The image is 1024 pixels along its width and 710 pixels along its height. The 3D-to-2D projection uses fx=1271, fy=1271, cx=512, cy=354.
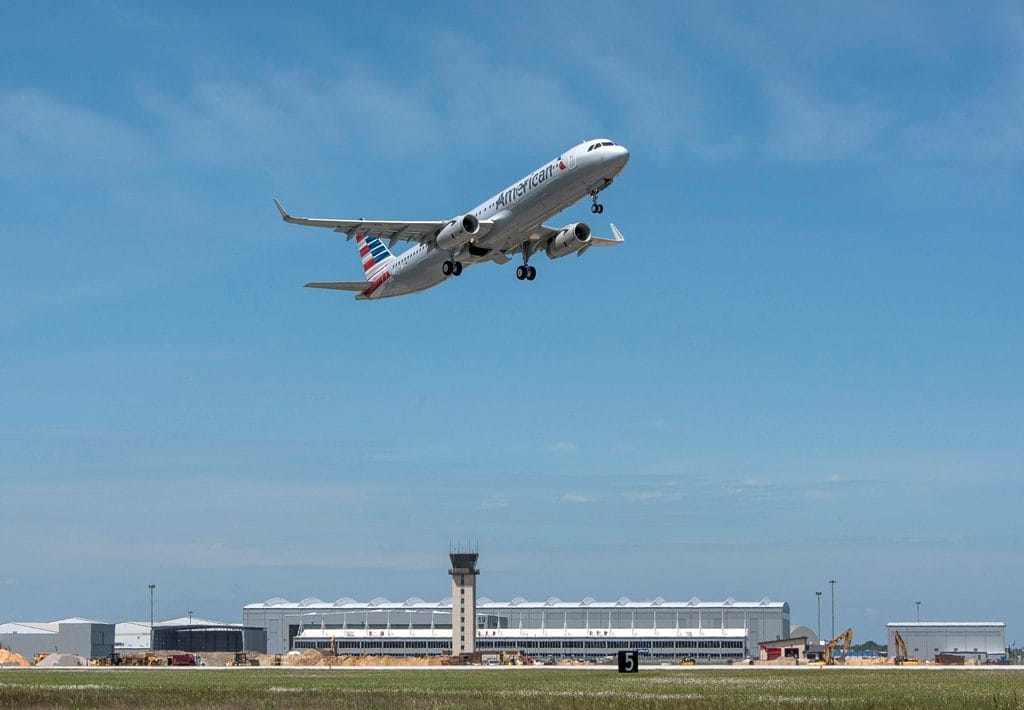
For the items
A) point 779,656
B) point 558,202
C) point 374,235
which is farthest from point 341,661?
point 558,202

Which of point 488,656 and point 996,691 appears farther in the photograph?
point 488,656

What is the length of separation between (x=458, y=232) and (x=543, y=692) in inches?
1087

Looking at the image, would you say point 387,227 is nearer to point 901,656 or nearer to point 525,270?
point 525,270

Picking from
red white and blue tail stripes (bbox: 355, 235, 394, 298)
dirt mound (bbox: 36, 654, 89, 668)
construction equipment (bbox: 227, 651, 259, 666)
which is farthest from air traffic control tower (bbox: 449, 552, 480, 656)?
red white and blue tail stripes (bbox: 355, 235, 394, 298)

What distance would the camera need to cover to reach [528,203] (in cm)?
7100

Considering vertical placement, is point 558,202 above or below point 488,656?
above

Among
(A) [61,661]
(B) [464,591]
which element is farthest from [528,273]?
(B) [464,591]

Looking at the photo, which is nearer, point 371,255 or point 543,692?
point 543,692

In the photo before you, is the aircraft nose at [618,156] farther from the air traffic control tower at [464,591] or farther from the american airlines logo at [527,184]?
the air traffic control tower at [464,591]

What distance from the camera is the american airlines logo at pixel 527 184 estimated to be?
228 feet

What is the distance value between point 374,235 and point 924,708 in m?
44.6

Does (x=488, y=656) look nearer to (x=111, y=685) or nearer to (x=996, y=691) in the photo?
(x=111, y=685)

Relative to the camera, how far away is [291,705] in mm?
51688

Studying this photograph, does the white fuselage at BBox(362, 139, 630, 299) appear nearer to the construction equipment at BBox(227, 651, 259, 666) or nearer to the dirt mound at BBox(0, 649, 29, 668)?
the construction equipment at BBox(227, 651, 259, 666)
